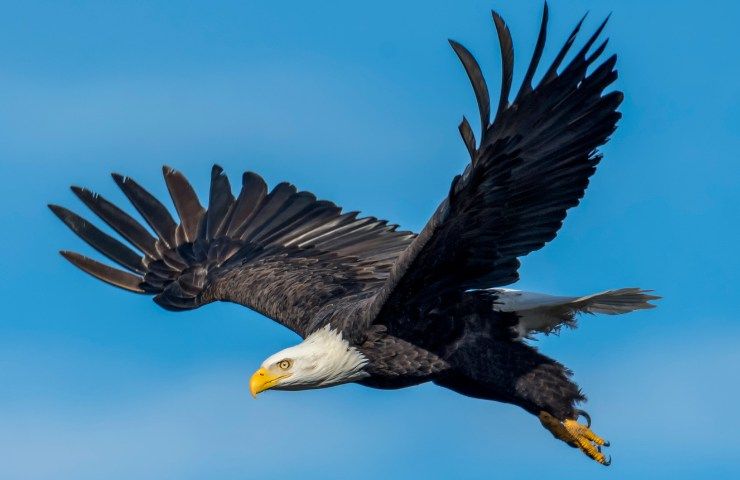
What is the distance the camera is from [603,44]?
949 cm

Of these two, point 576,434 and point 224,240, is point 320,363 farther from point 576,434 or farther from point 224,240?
point 224,240

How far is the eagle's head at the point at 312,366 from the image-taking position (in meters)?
10.4

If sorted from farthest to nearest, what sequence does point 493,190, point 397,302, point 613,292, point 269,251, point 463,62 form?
point 269,251 < point 613,292 < point 397,302 < point 493,190 < point 463,62

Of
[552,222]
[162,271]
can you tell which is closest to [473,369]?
[552,222]

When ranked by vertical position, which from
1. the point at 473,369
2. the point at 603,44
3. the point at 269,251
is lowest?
the point at 473,369

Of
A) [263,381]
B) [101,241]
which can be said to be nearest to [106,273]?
[101,241]

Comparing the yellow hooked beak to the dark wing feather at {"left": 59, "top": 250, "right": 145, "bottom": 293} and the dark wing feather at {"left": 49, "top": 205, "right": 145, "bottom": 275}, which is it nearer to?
the dark wing feather at {"left": 59, "top": 250, "right": 145, "bottom": 293}

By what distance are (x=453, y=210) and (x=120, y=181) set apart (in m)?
4.68

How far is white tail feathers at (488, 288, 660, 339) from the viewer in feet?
36.1

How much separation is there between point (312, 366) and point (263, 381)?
1.07 ft

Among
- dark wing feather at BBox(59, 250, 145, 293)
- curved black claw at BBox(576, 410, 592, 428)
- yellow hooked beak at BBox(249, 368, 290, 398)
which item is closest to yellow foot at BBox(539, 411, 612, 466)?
curved black claw at BBox(576, 410, 592, 428)

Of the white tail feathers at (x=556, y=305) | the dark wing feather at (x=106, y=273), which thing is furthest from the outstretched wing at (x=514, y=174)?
the dark wing feather at (x=106, y=273)

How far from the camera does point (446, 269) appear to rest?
33.6 feet

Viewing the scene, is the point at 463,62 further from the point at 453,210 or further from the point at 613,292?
the point at 613,292
